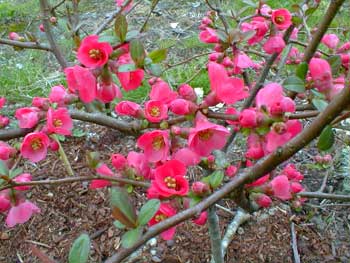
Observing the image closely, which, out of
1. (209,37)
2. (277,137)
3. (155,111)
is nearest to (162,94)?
(155,111)

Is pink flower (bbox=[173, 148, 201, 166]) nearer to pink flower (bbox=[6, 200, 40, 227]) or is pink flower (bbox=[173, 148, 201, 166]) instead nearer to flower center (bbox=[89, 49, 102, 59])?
flower center (bbox=[89, 49, 102, 59])

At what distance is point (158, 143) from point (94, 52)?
0.21 meters

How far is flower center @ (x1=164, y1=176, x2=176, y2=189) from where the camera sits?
0.85 meters

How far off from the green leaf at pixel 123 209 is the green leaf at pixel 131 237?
0.02 m

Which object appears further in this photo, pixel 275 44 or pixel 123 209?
pixel 275 44

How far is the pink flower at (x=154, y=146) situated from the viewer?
90 centimetres

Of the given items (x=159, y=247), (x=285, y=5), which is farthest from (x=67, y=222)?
(x=285, y=5)

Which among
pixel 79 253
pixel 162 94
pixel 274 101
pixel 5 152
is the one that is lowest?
pixel 5 152

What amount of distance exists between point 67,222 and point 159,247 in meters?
0.42

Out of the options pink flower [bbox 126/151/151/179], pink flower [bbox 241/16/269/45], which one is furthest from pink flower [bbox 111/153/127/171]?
pink flower [bbox 241/16/269/45]

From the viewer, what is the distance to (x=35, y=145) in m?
0.98

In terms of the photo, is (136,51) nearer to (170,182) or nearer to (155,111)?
(155,111)

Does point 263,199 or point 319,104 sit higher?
point 319,104

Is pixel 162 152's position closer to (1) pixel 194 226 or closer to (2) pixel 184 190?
(2) pixel 184 190
